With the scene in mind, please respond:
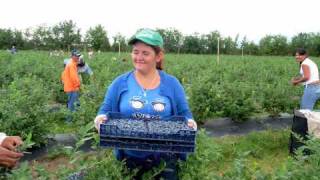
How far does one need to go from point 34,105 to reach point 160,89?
4410mm

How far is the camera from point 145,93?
2.81m

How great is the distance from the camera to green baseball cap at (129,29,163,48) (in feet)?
8.95

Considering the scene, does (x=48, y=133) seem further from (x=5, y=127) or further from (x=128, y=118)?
(x=128, y=118)

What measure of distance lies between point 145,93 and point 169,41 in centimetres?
5637

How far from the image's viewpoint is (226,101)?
28.7 feet

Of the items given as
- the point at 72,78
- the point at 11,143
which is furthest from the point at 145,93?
the point at 72,78

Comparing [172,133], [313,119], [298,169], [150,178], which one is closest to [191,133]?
[172,133]

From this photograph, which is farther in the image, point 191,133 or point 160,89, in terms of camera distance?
point 160,89

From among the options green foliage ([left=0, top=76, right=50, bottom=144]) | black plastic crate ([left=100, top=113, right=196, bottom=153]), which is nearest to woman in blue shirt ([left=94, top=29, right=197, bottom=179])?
black plastic crate ([left=100, top=113, right=196, bottom=153])

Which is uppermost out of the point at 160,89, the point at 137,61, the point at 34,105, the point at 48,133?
the point at 137,61

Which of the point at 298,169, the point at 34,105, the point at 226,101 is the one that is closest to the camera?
the point at 298,169

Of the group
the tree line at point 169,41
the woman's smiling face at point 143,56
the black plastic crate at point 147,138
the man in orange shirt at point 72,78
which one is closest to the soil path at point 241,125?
the man in orange shirt at point 72,78

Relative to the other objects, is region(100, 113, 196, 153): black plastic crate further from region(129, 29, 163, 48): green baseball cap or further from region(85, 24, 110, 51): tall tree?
region(85, 24, 110, 51): tall tree

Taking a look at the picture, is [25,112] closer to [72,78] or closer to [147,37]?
[72,78]
